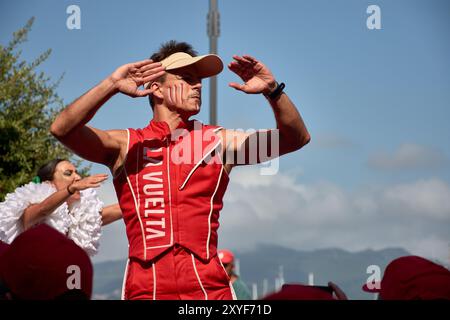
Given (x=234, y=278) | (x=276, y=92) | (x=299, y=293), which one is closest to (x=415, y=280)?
(x=299, y=293)

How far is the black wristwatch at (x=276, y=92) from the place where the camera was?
3.87 meters

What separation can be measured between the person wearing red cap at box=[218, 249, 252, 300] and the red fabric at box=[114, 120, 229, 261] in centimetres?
388

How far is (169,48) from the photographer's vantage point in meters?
4.48

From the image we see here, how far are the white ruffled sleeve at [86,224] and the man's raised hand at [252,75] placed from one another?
2433 mm

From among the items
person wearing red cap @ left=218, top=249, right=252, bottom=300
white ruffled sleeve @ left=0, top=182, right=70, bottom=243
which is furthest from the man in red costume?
person wearing red cap @ left=218, top=249, right=252, bottom=300

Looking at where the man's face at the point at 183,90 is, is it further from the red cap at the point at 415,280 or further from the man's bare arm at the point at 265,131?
the red cap at the point at 415,280

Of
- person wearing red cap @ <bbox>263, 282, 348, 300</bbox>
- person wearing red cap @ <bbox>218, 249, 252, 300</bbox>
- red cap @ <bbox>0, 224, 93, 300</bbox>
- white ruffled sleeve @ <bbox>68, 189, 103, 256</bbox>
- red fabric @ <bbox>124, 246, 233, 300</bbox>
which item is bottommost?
person wearing red cap @ <bbox>218, 249, 252, 300</bbox>

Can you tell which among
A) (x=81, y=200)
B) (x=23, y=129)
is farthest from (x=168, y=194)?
(x=23, y=129)

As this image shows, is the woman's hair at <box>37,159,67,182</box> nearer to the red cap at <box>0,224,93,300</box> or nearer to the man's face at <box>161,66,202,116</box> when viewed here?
the man's face at <box>161,66,202,116</box>

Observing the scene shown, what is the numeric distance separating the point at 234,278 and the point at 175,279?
4.93m

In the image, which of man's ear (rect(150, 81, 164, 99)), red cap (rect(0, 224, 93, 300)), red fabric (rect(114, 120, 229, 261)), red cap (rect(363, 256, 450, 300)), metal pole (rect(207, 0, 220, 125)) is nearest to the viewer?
red cap (rect(0, 224, 93, 300))

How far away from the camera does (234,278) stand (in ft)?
28.2

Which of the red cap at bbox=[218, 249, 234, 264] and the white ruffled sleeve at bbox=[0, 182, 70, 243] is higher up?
the white ruffled sleeve at bbox=[0, 182, 70, 243]

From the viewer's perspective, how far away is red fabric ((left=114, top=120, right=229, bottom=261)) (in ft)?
12.4
